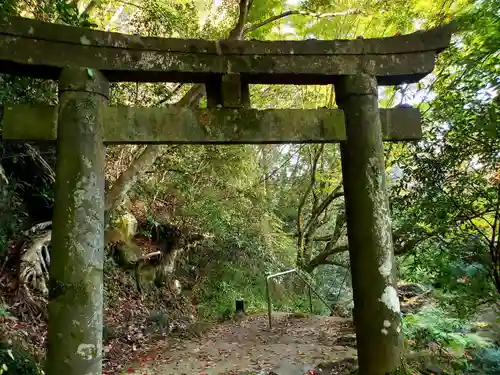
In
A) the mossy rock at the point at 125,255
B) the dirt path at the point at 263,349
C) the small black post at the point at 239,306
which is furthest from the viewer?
the small black post at the point at 239,306

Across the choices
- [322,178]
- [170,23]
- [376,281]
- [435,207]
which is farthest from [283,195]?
[376,281]

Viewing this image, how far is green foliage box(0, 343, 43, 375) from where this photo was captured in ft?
14.6

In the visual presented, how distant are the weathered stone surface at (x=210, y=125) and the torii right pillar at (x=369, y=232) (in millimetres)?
199

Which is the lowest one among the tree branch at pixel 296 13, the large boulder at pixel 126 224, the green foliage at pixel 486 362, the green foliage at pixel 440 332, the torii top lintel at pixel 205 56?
the green foliage at pixel 486 362

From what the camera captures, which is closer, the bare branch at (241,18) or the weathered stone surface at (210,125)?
the weathered stone surface at (210,125)

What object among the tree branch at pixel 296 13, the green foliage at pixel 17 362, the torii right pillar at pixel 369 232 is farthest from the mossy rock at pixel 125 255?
the torii right pillar at pixel 369 232

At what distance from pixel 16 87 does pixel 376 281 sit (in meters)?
5.56

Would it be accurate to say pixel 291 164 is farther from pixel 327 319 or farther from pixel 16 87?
pixel 16 87

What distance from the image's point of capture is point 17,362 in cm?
462

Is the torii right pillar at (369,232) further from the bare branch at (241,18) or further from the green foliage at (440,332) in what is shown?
the bare branch at (241,18)

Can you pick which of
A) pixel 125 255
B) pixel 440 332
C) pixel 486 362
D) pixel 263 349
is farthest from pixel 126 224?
pixel 486 362

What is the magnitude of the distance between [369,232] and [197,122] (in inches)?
77.1

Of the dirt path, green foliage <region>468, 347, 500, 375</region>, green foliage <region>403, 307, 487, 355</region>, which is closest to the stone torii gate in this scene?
green foliage <region>468, 347, 500, 375</region>

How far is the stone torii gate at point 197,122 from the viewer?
336 cm
